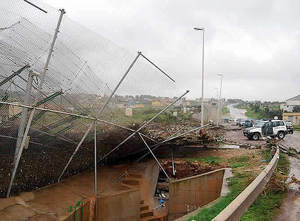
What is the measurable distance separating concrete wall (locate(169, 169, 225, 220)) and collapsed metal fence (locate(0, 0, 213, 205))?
316cm

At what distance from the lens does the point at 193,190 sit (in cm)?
1195

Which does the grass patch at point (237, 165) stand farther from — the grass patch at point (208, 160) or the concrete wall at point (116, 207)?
the concrete wall at point (116, 207)

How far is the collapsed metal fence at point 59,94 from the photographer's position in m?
6.87

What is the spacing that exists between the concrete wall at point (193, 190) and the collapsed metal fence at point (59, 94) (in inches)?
124

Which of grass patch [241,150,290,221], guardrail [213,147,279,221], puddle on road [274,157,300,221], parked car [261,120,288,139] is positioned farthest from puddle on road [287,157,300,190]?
parked car [261,120,288,139]

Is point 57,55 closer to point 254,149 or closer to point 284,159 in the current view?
point 284,159

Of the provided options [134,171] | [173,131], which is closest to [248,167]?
[173,131]

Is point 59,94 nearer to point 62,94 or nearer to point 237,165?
point 62,94

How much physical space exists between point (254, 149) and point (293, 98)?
202ft

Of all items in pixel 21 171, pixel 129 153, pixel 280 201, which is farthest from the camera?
pixel 129 153

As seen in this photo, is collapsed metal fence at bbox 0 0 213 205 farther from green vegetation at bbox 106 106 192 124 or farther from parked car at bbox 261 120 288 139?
parked car at bbox 261 120 288 139

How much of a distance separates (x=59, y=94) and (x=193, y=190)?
23.1 ft

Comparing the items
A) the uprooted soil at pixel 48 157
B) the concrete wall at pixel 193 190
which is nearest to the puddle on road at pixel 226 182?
the concrete wall at pixel 193 190

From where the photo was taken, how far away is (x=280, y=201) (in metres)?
6.33
